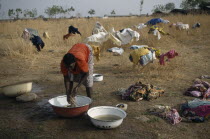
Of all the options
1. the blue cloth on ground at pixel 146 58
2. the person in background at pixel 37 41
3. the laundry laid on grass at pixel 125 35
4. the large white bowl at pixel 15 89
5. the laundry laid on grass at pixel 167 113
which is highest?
the laundry laid on grass at pixel 125 35

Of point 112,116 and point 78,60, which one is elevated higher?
point 78,60

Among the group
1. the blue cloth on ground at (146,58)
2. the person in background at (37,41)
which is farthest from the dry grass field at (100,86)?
the blue cloth on ground at (146,58)

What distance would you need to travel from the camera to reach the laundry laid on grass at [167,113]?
10.8ft

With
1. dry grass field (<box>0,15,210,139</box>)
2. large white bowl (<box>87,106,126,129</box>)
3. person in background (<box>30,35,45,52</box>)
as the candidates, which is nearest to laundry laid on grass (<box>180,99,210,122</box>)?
dry grass field (<box>0,15,210,139</box>)

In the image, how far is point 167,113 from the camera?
3430mm

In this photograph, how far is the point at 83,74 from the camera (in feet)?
10.7

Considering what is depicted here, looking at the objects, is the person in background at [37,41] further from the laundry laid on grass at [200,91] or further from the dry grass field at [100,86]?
the laundry laid on grass at [200,91]

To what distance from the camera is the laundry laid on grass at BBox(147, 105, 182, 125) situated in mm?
3285

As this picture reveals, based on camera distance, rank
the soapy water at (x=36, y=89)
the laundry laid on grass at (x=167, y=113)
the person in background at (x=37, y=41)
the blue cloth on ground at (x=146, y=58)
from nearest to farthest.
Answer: the laundry laid on grass at (x=167, y=113) < the soapy water at (x=36, y=89) < the blue cloth on ground at (x=146, y=58) < the person in background at (x=37, y=41)

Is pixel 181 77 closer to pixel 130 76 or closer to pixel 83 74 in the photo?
pixel 130 76

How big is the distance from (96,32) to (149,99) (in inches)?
221

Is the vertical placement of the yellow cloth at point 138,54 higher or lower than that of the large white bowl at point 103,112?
higher

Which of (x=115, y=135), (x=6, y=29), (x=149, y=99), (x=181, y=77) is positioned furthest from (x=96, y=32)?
(x=6, y=29)

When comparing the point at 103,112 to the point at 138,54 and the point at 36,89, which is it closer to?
the point at 36,89
